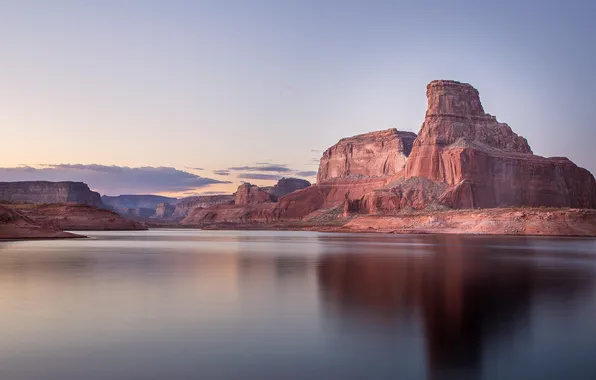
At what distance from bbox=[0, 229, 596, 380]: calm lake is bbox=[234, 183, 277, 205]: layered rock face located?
16879 centimetres

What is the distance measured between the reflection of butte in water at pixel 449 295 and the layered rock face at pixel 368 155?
5129 inches

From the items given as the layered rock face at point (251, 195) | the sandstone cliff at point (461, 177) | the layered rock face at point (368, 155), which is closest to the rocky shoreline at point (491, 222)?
the sandstone cliff at point (461, 177)

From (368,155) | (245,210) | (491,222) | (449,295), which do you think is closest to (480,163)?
(491,222)

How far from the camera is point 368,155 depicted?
552 ft

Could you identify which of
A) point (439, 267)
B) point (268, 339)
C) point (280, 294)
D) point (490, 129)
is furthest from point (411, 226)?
point (268, 339)

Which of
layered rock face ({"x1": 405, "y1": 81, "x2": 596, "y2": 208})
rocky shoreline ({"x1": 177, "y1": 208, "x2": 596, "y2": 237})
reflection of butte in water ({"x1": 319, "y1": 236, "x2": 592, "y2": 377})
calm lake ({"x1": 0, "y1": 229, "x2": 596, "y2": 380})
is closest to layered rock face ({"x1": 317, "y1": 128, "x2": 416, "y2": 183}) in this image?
layered rock face ({"x1": 405, "y1": 81, "x2": 596, "y2": 208})

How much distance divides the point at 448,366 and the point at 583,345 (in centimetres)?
306

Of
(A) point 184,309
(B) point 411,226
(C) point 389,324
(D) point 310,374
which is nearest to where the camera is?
(D) point 310,374

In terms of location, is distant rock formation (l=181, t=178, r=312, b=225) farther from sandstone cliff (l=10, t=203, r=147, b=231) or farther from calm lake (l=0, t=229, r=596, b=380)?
calm lake (l=0, t=229, r=596, b=380)

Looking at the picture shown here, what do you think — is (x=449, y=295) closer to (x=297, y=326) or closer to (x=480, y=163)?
(x=297, y=326)

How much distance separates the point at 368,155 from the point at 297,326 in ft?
523

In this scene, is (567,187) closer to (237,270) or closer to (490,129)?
(490,129)

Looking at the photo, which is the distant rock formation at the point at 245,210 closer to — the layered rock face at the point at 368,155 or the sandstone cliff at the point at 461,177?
the layered rock face at the point at 368,155

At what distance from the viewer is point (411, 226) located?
300 ft
